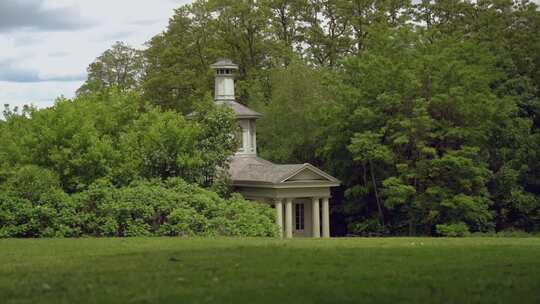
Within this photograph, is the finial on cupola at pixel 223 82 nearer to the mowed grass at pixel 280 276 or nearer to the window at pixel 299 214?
the window at pixel 299 214

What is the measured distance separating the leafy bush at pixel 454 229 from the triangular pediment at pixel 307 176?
621cm

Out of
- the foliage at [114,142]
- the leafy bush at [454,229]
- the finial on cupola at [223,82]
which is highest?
the finial on cupola at [223,82]

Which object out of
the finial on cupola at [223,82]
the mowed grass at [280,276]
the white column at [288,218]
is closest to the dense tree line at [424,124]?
the finial on cupola at [223,82]

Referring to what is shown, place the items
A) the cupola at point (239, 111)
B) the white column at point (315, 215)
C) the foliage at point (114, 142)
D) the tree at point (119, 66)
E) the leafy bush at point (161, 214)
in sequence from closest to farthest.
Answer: the leafy bush at point (161, 214), the foliage at point (114, 142), the white column at point (315, 215), the cupola at point (239, 111), the tree at point (119, 66)

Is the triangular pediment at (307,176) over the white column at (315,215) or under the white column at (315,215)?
over

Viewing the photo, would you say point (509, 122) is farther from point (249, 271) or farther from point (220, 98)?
point (249, 271)

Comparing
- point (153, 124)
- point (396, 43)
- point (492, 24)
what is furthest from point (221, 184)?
point (492, 24)

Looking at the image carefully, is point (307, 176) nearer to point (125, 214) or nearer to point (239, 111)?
point (239, 111)

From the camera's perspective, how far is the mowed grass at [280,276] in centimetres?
1044

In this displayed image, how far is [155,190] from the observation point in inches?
1208

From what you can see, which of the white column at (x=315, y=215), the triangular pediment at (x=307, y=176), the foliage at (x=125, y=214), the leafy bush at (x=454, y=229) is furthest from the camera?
the white column at (x=315, y=215)

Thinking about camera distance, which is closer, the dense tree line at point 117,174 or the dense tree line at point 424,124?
the dense tree line at point 117,174

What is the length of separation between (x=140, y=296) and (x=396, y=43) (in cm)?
3615

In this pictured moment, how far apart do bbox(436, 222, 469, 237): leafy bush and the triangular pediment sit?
621cm
